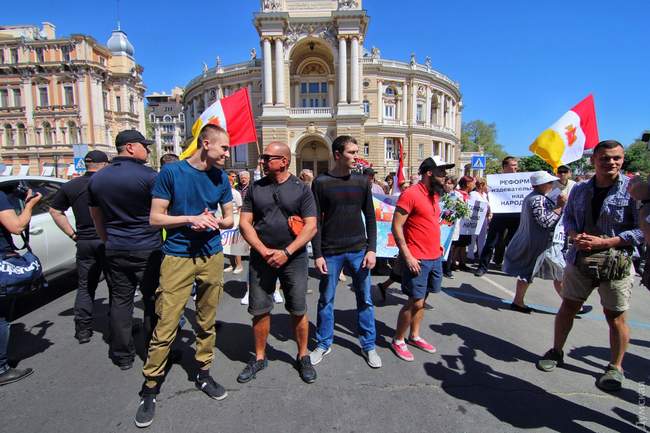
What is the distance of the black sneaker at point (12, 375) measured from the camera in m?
3.08

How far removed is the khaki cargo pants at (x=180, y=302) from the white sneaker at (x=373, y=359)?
1.50 m

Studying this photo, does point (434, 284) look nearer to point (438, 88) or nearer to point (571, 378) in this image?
point (571, 378)

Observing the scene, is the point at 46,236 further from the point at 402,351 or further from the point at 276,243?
the point at 402,351

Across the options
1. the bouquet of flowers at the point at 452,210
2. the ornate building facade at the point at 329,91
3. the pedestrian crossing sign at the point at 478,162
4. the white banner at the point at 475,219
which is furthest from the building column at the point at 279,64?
the bouquet of flowers at the point at 452,210

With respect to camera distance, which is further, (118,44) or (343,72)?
(118,44)

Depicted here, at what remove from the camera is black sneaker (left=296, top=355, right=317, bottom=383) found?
3129 millimetres

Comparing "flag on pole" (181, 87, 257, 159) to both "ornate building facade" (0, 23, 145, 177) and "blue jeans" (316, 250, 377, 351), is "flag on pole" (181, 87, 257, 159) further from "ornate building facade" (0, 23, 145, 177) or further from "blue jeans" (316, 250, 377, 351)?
"ornate building facade" (0, 23, 145, 177)

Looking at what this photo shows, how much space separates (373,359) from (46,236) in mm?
5060

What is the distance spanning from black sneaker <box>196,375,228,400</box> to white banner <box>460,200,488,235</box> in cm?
598

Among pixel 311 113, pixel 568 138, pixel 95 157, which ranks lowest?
pixel 95 157

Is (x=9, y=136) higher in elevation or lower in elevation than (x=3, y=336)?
higher

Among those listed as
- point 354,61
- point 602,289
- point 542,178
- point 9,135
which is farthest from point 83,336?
point 9,135

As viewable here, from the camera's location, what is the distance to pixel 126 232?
3.27 metres

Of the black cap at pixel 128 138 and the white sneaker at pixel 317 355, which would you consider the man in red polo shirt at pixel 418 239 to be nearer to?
the white sneaker at pixel 317 355
